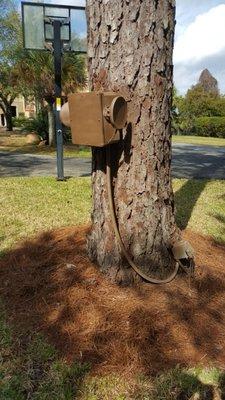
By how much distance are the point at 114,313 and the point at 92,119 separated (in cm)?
131

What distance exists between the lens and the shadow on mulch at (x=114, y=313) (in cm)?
231

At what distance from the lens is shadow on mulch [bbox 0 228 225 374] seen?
231 cm

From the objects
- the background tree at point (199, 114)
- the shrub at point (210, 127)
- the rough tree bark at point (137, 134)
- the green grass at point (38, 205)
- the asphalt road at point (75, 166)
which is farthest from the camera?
the background tree at point (199, 114)

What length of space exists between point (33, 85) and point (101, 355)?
15254mm

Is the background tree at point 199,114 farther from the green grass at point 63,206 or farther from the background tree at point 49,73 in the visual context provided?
the green grass at point 63,206

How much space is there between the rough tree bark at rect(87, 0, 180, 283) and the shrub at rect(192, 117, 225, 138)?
90.8 feet

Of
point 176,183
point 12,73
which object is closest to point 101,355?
point 176,183

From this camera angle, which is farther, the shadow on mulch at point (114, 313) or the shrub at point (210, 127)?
the shrub at point (210, 127)

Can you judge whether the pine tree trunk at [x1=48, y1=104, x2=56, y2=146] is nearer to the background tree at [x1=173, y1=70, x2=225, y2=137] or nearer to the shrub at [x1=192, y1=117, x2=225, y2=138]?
the background tree at [x1=173, y1=70, x2=225, y2=137]

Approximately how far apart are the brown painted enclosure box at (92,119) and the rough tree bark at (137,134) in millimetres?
209

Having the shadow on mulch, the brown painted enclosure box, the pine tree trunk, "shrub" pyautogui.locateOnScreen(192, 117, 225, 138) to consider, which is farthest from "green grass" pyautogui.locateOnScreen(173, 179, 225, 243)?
"shrub" pyautogui.locateOnScreen(192, 117, 225, 138)

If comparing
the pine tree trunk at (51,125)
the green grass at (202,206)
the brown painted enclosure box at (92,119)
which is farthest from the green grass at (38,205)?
the pine tree trunk at (51,125)

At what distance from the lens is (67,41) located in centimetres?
710

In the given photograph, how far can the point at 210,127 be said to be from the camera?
96.8 feet
